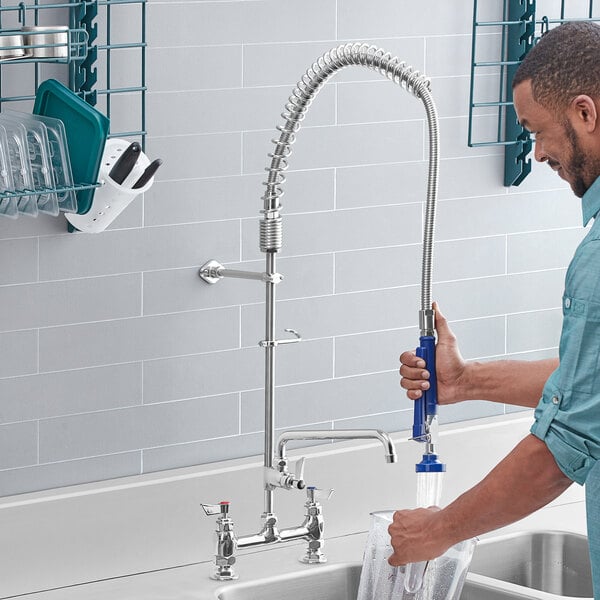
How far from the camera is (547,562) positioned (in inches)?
99.1

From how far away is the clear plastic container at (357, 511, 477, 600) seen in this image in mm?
1873

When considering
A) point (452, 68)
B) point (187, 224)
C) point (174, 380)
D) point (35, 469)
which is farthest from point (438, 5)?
point (35, 469)

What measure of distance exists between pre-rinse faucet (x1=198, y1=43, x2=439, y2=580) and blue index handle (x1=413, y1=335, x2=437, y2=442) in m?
0.03

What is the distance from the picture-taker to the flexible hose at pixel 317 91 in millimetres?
1958

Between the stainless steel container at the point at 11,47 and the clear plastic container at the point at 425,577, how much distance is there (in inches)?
33.0

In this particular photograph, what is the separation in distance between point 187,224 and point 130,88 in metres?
0.27

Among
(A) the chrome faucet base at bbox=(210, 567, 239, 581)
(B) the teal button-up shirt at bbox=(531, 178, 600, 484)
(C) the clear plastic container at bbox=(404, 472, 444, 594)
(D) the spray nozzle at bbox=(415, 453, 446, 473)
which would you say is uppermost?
(B) the teal button-up shirt at bbox=(531, 178, 600, 484)

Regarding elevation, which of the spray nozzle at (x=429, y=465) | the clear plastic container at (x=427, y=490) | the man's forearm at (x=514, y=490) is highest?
the man's forearm at (x=514, y=490)

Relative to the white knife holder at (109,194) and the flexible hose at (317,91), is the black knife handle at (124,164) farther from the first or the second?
the flexible hose at (317,91)

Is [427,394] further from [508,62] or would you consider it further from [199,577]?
[508,62]

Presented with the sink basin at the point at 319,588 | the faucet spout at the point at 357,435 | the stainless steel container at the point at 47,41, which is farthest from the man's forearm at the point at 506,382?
the stainless steel container at the point at 47,41

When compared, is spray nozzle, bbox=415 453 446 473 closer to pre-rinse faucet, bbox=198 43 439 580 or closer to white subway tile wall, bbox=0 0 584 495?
pre-rinse faucet, bbox=198 43 439 580

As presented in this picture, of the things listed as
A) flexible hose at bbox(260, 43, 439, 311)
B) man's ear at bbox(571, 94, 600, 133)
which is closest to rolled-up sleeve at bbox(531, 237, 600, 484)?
man's ear at bbox(571, 94, 600, 133)

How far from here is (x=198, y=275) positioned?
2.29 meters
